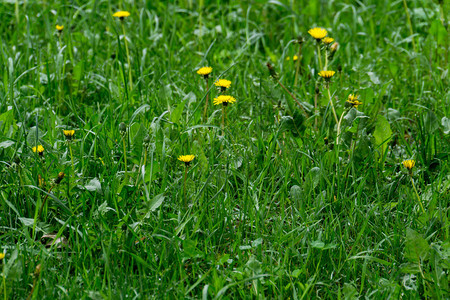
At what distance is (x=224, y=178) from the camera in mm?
2256

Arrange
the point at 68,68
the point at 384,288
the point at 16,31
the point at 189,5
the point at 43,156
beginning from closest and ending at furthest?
the point at 384,288
the point at 43,156
the point at 68,68
the point at 16,31
the point at 189,5

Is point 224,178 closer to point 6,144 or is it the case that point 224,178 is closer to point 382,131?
point 382,131

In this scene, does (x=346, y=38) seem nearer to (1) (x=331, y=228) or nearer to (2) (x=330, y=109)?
(2) (x=330, y=109)

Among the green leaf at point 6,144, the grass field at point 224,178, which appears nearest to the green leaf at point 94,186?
the grass field at point 224,178

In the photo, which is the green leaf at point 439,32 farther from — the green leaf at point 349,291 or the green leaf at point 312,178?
the green leaf at point 349,291

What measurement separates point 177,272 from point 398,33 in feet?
8.33

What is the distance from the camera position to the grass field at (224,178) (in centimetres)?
180

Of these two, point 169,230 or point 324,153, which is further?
point 324,153

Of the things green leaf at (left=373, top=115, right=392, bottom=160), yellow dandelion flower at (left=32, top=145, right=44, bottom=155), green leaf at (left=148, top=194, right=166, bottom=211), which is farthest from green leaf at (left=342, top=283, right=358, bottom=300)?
yellow dandelion flower at (left=32, top=145, right=44, bottom=155)

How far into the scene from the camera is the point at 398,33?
3713 millimetres

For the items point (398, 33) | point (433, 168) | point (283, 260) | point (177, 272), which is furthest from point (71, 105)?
point (398, 33)

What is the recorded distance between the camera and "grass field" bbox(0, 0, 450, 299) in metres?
1.80

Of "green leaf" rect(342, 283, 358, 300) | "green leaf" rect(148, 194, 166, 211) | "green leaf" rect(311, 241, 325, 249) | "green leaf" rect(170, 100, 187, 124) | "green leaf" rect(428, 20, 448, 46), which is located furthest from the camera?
"green leaf" rect(428, 20, 448, 46)

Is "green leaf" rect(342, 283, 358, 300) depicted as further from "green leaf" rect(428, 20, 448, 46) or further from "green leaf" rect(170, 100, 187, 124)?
"green leaf" rect(428, 20, 448, 46)
